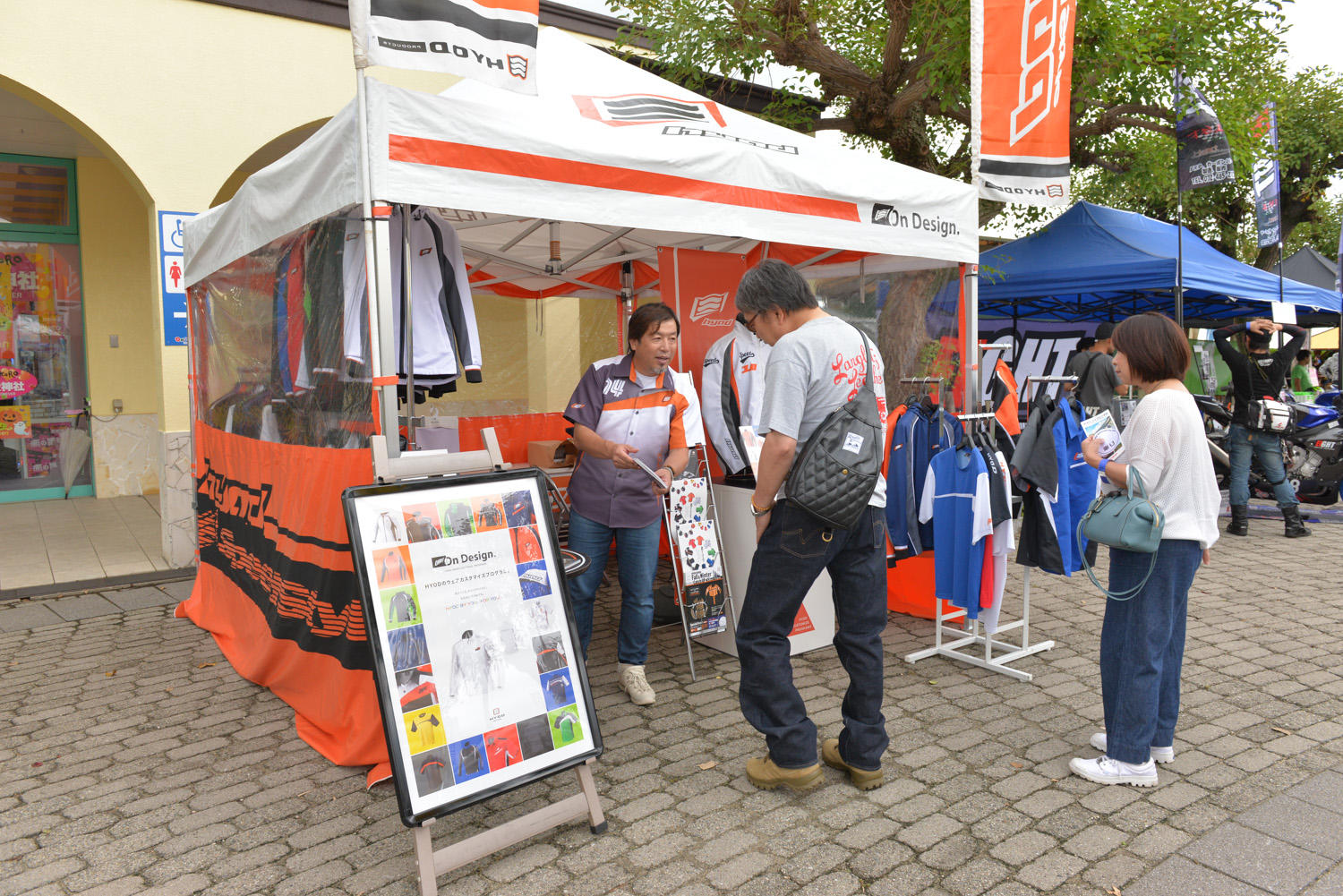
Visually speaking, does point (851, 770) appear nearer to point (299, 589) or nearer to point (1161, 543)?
point (1161, 543)

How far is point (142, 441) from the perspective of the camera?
9641 millimetres

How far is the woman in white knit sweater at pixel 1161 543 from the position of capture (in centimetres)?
290

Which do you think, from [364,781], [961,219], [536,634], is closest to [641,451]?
[536,634]

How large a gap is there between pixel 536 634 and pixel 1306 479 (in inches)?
347

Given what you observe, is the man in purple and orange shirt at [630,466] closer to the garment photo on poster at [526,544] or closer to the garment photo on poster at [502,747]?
the garment photo on poster at [526,544]

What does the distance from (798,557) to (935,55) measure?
699cm

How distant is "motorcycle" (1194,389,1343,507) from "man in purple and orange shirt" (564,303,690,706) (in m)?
6.64

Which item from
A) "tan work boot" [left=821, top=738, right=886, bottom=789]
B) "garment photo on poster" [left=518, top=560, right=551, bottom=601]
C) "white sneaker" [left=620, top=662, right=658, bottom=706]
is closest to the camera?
"garment photo on poster" [left=518, top=560, right=551, bottom=601]

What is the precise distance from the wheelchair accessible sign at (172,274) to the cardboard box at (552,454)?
122 inches

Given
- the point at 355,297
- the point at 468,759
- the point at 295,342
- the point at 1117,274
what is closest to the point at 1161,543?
the point at 468,759

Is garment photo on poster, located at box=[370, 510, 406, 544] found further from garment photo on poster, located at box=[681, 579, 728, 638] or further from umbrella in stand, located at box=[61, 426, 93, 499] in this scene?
umbrella in stand, located at box=[61, 426, 93, 499]

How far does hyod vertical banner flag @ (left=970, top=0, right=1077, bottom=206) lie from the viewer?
4922mm

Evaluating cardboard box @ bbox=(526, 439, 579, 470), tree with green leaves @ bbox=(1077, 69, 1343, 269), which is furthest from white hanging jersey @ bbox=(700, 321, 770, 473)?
tree with green leaves @ bbox=(1077, 69, 1343, 269)

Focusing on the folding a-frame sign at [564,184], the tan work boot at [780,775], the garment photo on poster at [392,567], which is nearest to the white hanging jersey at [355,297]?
the folding a-frame sign at [564,184]
